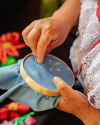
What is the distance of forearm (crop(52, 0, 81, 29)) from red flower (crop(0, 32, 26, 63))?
0.42 metres

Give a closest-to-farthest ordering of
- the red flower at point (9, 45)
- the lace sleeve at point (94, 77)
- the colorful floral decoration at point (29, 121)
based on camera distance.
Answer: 1. the lace sleeve at point (94, 77)
2. the colorful floral decoration at point (29, 121)
3. the red flower at point (9, 45)

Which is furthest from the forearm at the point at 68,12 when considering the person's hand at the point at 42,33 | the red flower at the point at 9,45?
the red flower at the point at 9,45

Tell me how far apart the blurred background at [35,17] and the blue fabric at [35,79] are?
4.9 inches

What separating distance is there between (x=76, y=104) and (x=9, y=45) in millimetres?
690

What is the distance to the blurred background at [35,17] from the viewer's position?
2.03 ft

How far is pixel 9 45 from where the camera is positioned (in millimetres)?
974

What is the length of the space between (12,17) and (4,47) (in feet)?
1.29

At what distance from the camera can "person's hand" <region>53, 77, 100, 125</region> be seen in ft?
1.45

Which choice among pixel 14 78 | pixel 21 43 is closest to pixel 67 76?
pixel 14 78

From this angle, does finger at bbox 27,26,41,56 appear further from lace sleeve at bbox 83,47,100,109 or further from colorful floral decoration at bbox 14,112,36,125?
colorful floral decoration at bbox 14,112,36,125

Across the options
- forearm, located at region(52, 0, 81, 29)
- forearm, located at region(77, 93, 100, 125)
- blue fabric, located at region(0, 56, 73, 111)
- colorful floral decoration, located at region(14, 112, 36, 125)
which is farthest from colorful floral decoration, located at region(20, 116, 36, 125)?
forearm, located at region(52, 0, 81, 29)

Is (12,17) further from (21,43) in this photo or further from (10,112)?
(10,112)

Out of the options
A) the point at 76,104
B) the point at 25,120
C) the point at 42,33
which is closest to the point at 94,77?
the point at 76,104

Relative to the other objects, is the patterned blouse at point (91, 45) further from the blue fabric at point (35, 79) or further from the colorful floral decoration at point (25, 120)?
the colorful floral decoration at point (25, 120)
